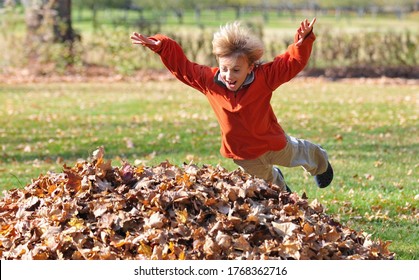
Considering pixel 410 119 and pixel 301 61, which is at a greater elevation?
pixel 301 61

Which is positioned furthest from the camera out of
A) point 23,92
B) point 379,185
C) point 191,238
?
point 23,92

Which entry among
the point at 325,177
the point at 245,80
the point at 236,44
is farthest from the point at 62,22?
the point at 236,44

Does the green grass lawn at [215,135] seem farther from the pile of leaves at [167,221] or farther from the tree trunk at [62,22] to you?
the tree trunk at [62,22]

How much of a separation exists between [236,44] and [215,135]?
230 inches

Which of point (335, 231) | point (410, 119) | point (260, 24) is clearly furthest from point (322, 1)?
point (335, 231)

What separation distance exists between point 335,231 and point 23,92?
14.2 m

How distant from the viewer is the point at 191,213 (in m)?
4.91

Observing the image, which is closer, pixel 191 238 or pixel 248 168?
pixel 191 238

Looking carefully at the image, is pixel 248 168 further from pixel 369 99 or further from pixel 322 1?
pixel 322 1

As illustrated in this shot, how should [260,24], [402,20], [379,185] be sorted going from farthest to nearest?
[402,20]
[260,24]
[379,185]

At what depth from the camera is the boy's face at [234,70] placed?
6.04 meters

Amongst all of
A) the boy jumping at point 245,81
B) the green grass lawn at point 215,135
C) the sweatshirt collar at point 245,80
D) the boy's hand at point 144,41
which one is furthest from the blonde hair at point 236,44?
the green grass lawn at point 215,135

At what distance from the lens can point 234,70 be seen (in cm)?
605

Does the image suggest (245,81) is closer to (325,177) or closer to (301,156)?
(301,156)
